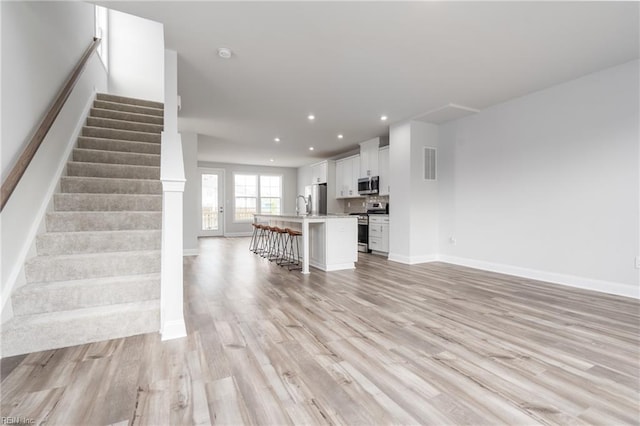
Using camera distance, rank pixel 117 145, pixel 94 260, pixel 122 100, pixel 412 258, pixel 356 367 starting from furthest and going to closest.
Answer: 1. pixel 412 258
2. pixel 122 100
3. pixel 117 145
4. pixel 94 260
5. pixel 356 367

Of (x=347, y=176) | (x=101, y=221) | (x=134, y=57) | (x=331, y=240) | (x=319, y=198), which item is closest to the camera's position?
(x=101, y=221)

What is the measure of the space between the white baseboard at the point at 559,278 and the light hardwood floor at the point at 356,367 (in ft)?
1.21

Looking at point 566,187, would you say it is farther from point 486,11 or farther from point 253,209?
point 253,209

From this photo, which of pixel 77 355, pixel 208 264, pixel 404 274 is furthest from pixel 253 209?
pixel 77 355

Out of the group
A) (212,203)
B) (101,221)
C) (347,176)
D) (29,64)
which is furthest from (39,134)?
(212,203)

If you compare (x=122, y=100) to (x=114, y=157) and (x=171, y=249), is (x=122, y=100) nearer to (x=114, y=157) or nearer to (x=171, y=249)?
(x=114, y=157)

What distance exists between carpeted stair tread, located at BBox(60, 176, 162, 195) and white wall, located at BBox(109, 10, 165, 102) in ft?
10.6

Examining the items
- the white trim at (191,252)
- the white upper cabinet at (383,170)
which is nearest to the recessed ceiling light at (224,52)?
the white upper cabinet at (383,170)

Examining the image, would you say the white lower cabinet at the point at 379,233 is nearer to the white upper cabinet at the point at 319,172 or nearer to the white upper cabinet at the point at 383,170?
the white upper cabinet at the point at 383,170

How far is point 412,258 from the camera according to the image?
5.28 m

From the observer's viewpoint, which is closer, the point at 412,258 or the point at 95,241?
the point at 95,241

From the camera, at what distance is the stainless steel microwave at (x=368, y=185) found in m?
6.54

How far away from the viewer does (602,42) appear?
2908 mm

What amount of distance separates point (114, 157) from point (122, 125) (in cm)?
87
